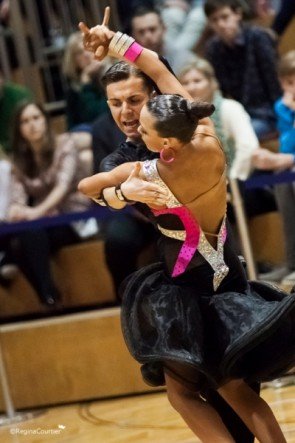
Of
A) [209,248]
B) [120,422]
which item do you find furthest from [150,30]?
[209,248]

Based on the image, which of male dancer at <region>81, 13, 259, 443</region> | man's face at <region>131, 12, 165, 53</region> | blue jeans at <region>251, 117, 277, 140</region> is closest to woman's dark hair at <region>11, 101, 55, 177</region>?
man's face at <region>131, 12, 165, 53</region>

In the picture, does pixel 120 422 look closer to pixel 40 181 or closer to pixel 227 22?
pixel 40 181

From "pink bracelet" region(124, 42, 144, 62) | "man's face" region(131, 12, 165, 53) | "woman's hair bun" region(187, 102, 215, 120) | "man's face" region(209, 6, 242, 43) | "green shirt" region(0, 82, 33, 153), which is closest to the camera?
"woman's hair bun" region(187, 102, 215, 120)

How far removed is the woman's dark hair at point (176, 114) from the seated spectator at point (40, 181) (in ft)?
9.58

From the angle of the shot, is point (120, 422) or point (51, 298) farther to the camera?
point (51, 298)

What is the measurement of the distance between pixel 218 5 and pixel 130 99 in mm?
3333

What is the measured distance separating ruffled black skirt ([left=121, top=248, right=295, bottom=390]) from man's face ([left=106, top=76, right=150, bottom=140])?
54 cm

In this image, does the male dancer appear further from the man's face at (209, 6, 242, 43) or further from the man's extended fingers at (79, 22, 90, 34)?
the man's face at (209, 6, 242, 43)

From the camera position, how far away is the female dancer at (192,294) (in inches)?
141

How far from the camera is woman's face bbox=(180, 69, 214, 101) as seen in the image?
5906 millimetres

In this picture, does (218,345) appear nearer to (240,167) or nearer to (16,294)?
(240,167)

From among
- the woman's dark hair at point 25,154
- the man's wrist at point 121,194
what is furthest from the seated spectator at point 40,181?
the man's wrist at point 121,194

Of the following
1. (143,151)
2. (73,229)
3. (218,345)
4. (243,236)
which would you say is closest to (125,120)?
(143,151)

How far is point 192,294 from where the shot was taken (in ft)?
12.3
